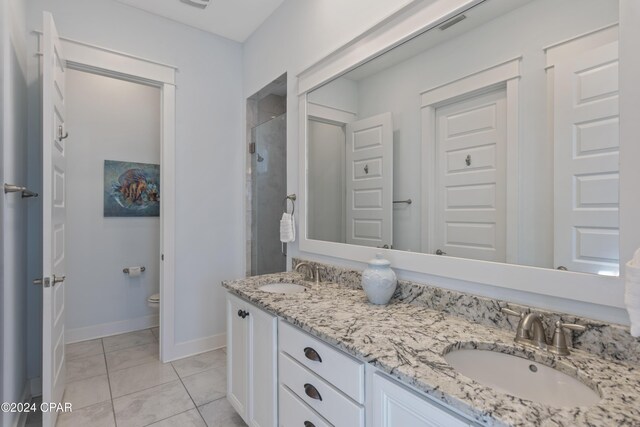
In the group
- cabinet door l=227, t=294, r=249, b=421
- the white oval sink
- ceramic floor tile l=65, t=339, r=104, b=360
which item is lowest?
ceramic floor tile l=65, t=339, r=104, b=360

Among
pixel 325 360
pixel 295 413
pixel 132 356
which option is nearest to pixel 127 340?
pixel 132 356

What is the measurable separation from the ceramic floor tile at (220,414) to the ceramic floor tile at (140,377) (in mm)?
506

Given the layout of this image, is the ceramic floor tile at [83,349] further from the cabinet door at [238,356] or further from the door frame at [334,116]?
the door frame at [334,116]

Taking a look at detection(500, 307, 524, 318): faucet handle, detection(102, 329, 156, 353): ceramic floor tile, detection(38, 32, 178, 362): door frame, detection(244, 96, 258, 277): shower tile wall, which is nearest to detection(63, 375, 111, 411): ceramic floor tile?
detection(38, 32, 178, 362): door frame

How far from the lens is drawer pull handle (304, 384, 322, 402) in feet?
3.85

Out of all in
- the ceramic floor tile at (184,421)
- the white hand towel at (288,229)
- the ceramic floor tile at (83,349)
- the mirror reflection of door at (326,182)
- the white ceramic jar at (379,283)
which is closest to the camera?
the white ceramic jar at (379,283)

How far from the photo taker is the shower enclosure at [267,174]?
8.49 ft

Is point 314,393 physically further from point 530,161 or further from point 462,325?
point 530,161

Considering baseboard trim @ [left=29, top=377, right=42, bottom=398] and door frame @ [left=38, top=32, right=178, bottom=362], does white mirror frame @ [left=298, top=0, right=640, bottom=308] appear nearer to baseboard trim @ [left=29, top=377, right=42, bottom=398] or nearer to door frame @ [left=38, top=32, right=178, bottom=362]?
door frame @ [left=38, top=32, right=178, bottom=362]

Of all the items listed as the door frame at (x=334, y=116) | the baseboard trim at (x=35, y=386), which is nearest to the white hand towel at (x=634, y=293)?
the door frame at (x=334, y=116)

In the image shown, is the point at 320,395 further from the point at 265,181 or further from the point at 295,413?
the point at 265,181

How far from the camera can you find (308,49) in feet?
7.11

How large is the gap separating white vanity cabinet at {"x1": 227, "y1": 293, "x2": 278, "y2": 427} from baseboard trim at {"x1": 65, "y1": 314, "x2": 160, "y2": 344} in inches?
78.5

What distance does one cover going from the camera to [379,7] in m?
1.63
